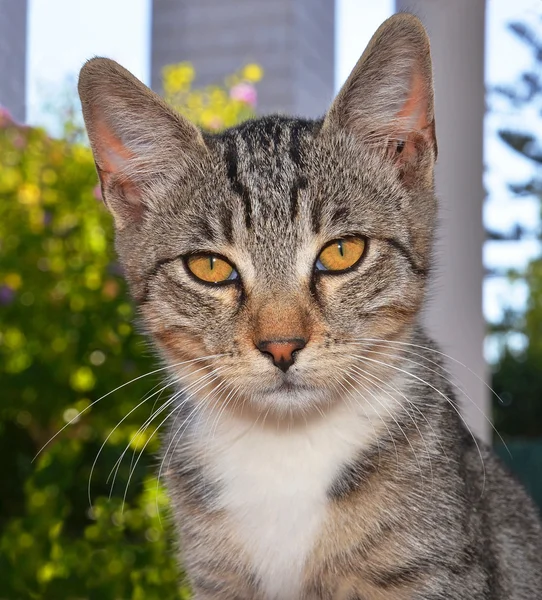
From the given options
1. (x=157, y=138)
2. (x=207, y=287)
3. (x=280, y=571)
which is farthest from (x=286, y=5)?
(x=280, y=571)

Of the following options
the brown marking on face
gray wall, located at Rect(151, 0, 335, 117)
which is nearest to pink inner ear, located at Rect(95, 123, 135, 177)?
the brown marking on face

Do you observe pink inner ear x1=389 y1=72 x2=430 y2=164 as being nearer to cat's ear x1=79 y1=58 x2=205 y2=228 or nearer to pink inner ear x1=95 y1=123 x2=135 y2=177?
cat's ear x1=79 y1=58 x2=205 y2=228

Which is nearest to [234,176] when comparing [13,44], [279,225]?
[279,225]

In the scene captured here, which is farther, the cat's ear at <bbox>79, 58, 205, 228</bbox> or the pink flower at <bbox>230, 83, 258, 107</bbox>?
the pink flower at <bbox>230, 83, 258, 107</bbox>

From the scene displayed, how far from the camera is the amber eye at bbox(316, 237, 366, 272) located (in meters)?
1.46

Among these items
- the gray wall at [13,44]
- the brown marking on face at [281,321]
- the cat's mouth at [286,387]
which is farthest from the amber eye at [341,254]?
the gray wall at [13,44]

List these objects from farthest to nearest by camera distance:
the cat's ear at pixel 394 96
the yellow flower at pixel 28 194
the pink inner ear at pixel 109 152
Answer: the yellow flower at pixel 28 194 < the pink inner ear at pixel 109 152 < the cat's ear at pixel 394 96

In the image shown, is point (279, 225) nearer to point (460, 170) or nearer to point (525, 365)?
point (460, 170)

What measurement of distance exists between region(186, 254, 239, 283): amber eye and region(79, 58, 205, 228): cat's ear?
8.3 inches

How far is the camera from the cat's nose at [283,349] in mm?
1312

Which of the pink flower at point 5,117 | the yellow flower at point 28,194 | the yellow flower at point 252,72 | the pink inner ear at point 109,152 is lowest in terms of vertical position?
the pink inner ear at point 109,152

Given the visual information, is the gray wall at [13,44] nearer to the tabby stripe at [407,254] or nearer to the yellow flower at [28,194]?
the yellow flower at [28,194]

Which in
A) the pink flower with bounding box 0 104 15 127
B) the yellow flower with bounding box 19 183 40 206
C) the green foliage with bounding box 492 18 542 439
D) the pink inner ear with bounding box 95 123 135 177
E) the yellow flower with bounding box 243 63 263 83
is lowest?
the green foliage with bounding box 492 18 542 439

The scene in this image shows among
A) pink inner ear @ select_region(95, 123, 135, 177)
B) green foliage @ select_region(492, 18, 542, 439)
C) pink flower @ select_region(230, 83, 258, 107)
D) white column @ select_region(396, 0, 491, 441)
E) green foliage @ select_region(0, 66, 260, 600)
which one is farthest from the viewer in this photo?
green foliage @ select_region(492, 18, 542, 439)
